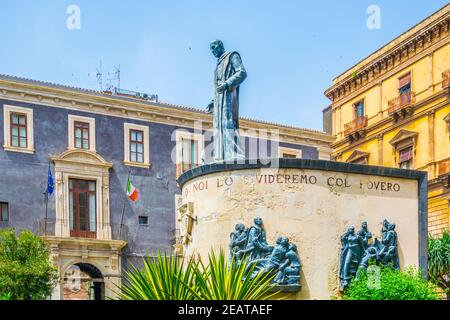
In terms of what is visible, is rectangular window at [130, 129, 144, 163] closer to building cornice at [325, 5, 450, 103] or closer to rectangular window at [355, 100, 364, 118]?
rectangular window at [355, 100, 364, 118]

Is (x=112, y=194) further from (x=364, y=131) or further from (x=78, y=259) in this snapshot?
(x=364, y=131)

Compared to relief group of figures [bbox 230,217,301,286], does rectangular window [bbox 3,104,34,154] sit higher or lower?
higher

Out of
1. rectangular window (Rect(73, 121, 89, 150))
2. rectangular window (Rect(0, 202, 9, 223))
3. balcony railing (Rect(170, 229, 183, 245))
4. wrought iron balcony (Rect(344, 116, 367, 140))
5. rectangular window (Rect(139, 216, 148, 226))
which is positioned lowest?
balcony railing (Rect(170, 229, 183, 245))

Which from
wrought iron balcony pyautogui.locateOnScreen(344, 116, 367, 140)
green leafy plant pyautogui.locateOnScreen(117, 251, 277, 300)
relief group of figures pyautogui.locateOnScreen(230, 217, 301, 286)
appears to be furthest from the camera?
wrought iron balcony pyautogui.locateOnScreen(344, 116, 367, 140)

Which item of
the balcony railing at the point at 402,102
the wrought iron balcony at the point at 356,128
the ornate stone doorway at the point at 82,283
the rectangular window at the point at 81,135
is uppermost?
the balcony railing at the point at 402,102

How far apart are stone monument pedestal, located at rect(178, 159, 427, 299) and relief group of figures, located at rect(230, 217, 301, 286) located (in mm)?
190

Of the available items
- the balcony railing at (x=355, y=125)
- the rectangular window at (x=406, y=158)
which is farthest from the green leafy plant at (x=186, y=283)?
the balcony railing at (x=355, y=125)

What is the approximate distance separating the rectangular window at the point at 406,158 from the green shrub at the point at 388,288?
22.7 meters

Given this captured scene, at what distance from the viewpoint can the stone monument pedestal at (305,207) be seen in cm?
1564

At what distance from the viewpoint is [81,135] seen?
36156 millimetres

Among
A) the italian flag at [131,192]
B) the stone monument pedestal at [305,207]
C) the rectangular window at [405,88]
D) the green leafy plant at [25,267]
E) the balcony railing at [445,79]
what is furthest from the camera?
the rectangular window at [405,88]

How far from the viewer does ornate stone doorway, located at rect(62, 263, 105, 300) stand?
36062 millimetres

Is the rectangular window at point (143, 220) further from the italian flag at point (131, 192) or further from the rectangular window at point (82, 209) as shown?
the rectangular window at point (82, 209)

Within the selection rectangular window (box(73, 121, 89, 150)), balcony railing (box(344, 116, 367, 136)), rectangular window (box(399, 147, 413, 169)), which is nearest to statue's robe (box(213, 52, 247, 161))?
rectangular window (box(73, 121, 89, 150))
